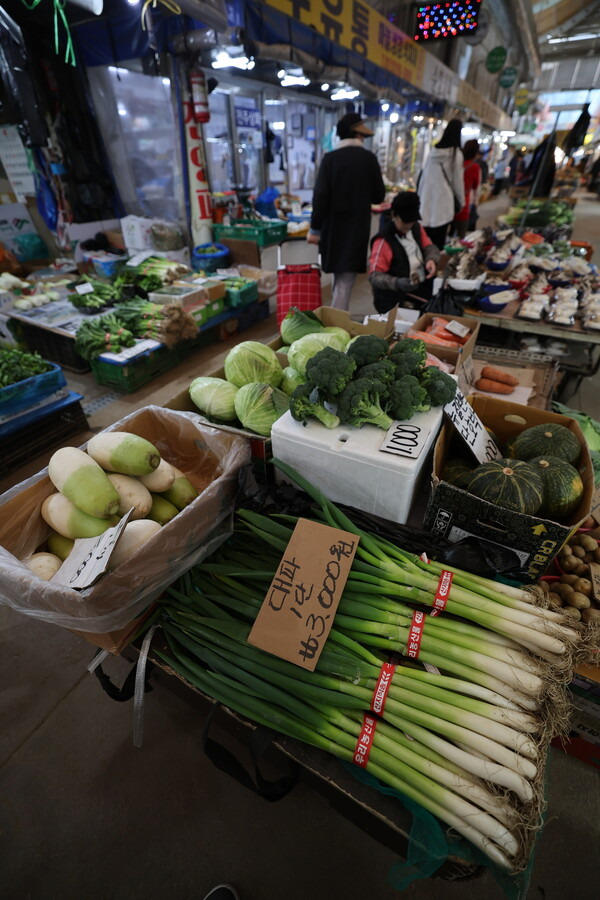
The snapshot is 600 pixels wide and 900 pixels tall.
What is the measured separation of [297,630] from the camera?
1.14 m

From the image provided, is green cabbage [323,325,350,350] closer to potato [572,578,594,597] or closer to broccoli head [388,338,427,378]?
broccoli head [388,338,427,378]

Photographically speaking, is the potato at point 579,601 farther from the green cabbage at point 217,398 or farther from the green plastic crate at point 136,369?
the green plastic crate at point 136,369

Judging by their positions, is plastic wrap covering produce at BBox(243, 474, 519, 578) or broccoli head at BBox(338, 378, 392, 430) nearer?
plastic wrap covering produce at BBox(243, 474, 519, 578)

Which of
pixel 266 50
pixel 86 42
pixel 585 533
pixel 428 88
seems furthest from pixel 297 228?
pixel 585 533

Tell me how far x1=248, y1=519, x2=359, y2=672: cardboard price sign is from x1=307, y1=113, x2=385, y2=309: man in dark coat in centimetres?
414

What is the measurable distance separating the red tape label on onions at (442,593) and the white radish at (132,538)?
89 cm

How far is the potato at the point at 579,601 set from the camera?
4.78ft

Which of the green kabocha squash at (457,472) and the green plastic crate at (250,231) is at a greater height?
the green plastic crate at (250,231)

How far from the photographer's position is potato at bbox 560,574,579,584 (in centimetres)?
153

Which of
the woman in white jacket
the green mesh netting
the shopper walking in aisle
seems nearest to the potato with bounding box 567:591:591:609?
the green mesh netting

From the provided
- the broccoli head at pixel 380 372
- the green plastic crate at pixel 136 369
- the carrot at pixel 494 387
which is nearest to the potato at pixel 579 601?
the broccoli head at pixel 380 372

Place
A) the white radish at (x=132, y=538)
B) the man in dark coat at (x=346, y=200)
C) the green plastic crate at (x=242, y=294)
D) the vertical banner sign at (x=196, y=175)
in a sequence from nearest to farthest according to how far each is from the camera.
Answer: the white radish at (x=132, y=538)
the man in dark coat at (x=346, y=200)
the green plastic crate at (x=242, y=294)
the vertical banner sign at (x=196, y=175)

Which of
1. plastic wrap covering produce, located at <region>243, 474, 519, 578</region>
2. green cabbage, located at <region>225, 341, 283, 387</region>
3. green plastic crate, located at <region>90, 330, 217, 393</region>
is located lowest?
green plastic crate, located at <region>90, 330, 217, 393</region>

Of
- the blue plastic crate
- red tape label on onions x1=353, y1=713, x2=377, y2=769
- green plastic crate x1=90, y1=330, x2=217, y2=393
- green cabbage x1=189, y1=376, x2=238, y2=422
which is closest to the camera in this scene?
red tape label on onions x1=353, y1=713, x2=377, y2=769
